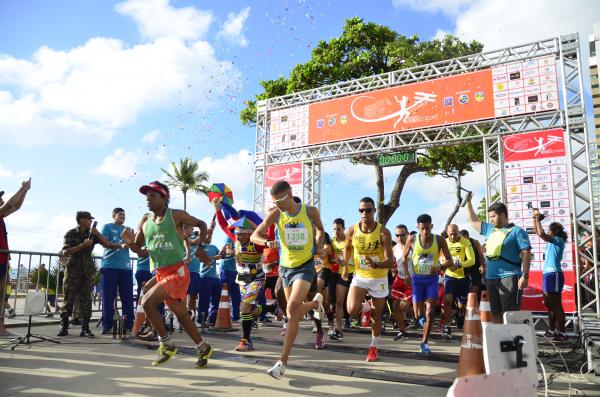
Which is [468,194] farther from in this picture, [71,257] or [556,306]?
[71,257]

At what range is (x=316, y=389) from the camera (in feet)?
13.2

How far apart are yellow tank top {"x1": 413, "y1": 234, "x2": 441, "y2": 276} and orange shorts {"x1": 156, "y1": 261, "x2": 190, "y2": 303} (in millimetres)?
3604

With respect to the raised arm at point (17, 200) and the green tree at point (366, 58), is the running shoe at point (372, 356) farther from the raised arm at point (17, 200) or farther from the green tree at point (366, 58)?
the green tree at point (366, 58)

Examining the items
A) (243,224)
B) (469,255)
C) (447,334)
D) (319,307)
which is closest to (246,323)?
(319,307)

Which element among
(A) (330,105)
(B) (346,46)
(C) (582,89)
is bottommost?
(C) (582,89)

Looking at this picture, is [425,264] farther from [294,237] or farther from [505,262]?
[294,237]

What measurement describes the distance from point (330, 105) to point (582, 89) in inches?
276

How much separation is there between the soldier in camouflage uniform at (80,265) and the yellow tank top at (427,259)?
4776 mm

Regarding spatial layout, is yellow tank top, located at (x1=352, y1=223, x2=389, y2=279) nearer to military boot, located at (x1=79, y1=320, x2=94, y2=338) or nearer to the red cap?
the red cap

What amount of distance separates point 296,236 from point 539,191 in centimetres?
796

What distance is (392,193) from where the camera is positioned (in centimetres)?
2202

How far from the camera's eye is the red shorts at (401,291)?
933 centimetres

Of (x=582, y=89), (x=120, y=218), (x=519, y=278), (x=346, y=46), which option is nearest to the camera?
(x=519, y=278)

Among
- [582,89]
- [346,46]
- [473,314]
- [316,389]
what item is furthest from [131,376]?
[346,46]
